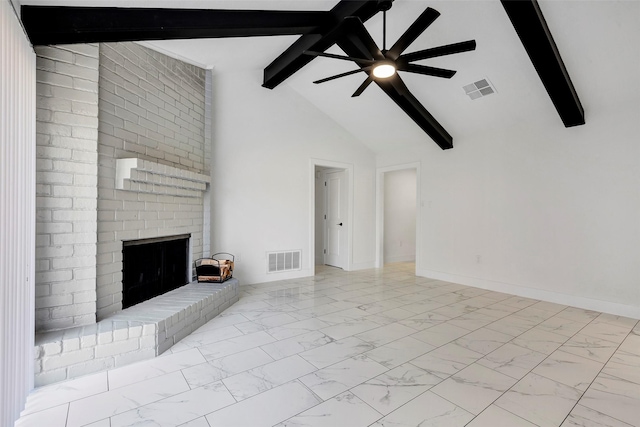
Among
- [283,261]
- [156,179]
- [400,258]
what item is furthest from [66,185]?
[400,258]

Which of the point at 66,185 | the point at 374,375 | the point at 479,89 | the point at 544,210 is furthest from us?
the point at 544,210

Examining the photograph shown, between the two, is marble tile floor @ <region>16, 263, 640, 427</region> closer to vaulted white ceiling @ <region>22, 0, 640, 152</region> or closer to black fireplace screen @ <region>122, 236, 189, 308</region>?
black fireplace screen @ <region>122, 236, 189, 308</region>

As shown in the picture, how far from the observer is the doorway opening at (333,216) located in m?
6.14

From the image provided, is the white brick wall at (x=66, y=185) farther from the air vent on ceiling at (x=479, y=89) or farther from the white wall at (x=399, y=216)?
the white wall at (x=399, y=216)

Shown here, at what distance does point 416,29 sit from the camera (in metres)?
2.52

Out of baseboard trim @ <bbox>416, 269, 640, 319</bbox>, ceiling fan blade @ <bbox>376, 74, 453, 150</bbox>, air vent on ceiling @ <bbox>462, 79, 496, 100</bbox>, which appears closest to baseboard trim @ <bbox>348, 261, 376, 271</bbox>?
baseboard trim @ <bbox>416, 269, 640, 319</bbox>

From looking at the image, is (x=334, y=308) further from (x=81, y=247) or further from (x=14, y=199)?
(x=14, y=199)

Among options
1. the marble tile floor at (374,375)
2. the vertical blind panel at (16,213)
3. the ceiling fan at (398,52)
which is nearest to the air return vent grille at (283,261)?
the marble tile floor at (374,375)

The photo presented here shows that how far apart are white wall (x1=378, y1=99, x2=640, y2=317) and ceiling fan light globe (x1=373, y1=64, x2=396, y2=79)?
8.63ft

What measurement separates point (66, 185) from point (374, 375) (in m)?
2.71

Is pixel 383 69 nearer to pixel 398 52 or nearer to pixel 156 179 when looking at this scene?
pixel 398 52

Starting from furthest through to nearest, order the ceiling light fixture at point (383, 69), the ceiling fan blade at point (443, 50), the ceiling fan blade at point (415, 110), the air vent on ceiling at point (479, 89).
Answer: the ceiling fan blade at point (415, 110) < the air vent on ceiling at point (479, 89) < the ceiling light fixture at point (383, 69) < the ceiling fan blade at point (443, 50)

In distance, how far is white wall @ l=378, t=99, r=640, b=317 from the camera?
357cm

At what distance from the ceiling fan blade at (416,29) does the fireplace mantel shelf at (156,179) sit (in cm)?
245
